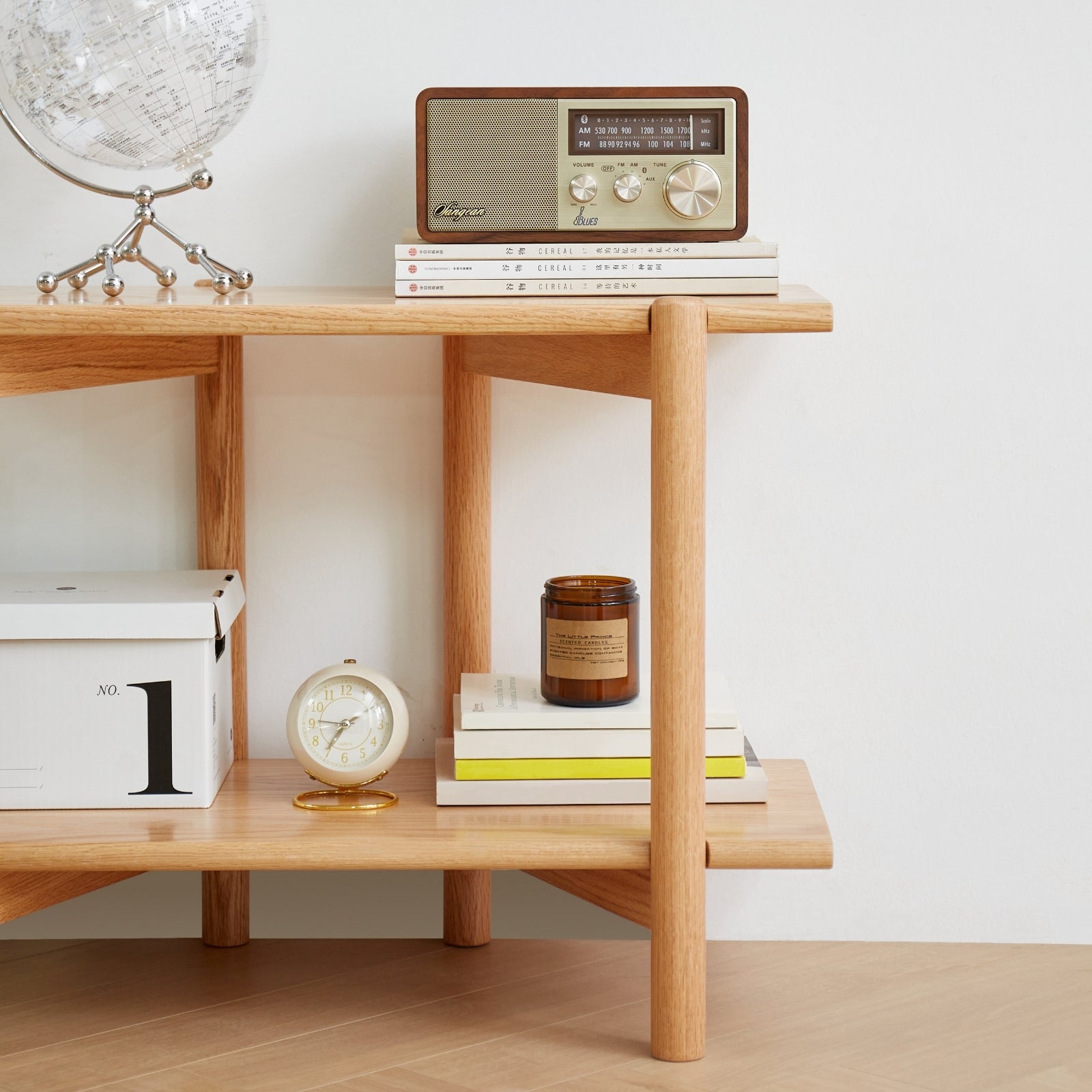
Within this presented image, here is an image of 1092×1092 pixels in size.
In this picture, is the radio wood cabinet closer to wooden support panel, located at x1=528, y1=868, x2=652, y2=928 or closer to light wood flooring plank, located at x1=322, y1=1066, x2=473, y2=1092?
wooden support panel, located at x1=528, y1=868, x2=652, y2=928

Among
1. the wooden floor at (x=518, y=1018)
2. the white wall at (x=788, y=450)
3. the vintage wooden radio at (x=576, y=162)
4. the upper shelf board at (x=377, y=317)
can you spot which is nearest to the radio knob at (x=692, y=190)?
the vintage wooden radio at (x=576, y=162)

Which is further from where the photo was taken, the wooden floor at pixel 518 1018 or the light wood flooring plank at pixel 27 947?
the light wood flooring plank at pixel 27 947

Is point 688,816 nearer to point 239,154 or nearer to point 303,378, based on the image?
point 303,378

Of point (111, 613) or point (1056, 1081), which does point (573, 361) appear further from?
point (1056, 1081)

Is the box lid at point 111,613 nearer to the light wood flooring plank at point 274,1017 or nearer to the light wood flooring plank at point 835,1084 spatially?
the light wood flooring plank at point 274,1017

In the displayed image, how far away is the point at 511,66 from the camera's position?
54.2 inches

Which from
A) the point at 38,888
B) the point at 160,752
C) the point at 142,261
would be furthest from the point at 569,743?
the point at 142,261

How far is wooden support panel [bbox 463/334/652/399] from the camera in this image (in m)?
1.14

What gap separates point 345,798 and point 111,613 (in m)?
0.27

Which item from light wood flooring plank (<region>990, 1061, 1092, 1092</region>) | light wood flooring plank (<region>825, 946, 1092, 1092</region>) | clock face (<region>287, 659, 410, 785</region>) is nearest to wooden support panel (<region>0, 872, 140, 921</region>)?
clock face (<region>287, 659, 410, 785</region>)

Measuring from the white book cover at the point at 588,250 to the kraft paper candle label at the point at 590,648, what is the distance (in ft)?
1.05

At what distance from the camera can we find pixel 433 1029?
1210mm

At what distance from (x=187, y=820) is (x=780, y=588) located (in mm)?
645

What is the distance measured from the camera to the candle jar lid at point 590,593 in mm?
1205
